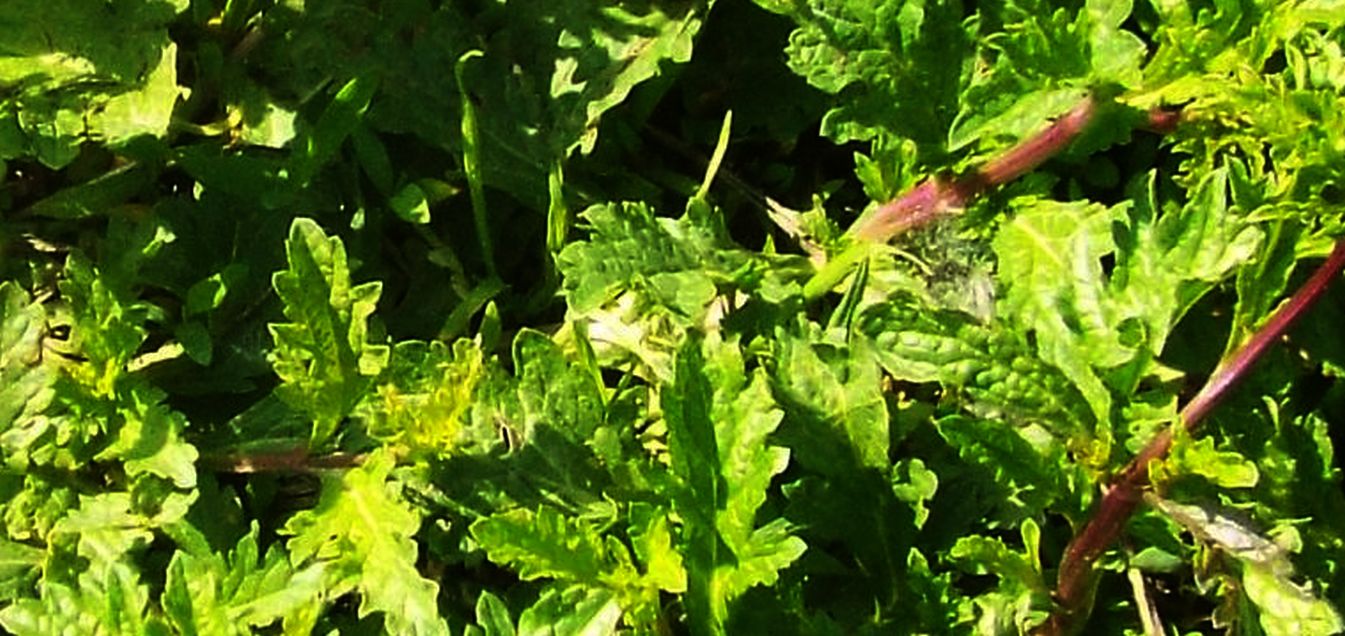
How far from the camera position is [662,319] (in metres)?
2.50

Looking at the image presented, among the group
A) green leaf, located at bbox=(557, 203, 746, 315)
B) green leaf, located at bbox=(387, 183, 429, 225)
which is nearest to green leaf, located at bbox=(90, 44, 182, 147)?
green leaf, located at bbox=(387, 183, 429, 225)

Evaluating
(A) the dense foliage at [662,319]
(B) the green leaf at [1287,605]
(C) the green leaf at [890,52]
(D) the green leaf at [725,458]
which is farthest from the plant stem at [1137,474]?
(C) the green leaf at [890,52]

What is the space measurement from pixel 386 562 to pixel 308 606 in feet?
0.37

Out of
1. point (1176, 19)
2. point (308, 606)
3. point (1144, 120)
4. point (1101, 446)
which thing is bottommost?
point (308, 606)

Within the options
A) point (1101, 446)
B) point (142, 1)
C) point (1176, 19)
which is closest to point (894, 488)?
point (1101, 446)

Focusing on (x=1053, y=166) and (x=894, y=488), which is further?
(x=1053, y=166)

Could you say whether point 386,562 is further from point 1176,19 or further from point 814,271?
point 1176,19

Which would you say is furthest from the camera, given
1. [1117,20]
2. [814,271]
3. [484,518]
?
[814,271]

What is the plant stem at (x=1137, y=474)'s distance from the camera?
2.22 metres

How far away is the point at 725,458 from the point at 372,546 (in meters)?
0.43

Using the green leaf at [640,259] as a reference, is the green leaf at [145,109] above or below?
above

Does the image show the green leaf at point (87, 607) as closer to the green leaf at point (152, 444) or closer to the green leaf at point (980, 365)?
the green leaf at point (152, 444)

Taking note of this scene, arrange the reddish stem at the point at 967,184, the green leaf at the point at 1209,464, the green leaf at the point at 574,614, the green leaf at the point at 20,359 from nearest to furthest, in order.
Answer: the green leaf at the point at 1209,464 → the green leaf at the point at 574,614 → the green leaf at the point at 20,359 → the reddish stem at the point at 967,184

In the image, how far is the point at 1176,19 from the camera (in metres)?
2.36
